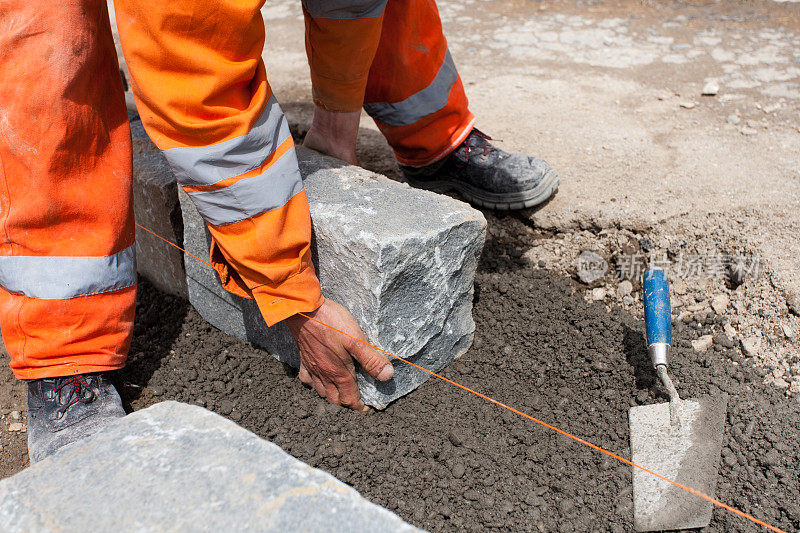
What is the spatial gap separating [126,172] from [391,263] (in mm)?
871

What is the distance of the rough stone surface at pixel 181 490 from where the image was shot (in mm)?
1203

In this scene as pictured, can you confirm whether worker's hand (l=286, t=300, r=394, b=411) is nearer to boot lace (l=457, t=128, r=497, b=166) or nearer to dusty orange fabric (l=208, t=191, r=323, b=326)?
dusty orange fabric (l=208, t=191, r=323, b=326)

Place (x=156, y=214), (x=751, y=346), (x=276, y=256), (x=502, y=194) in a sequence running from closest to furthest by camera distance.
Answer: (x=276, y=256)
(x=751, y=346)
(x=156, y=214)
(x=502, y=194)

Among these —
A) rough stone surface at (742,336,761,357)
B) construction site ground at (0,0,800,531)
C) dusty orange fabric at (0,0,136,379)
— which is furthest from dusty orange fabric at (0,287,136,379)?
rough stone surface at (742,336,761,357)

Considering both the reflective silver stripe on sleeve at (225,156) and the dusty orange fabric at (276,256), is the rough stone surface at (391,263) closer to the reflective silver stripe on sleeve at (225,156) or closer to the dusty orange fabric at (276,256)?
the dusty orange fabric at (276,256)

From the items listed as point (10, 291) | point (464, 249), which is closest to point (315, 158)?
point (464, 249)

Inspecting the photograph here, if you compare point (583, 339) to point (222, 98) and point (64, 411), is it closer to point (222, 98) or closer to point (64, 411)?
point (222, 98)

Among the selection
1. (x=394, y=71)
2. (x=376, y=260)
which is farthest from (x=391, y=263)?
(x=394, y=71)

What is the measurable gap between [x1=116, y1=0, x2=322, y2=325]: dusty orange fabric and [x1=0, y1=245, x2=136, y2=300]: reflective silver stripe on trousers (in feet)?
1.46

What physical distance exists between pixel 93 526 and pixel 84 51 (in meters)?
1.22

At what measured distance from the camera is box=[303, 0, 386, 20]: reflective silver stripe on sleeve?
77.9 inches

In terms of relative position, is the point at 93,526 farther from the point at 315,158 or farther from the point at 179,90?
the point at 315,158

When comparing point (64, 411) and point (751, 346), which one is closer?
point (64, 411)

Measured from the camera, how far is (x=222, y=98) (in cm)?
151
